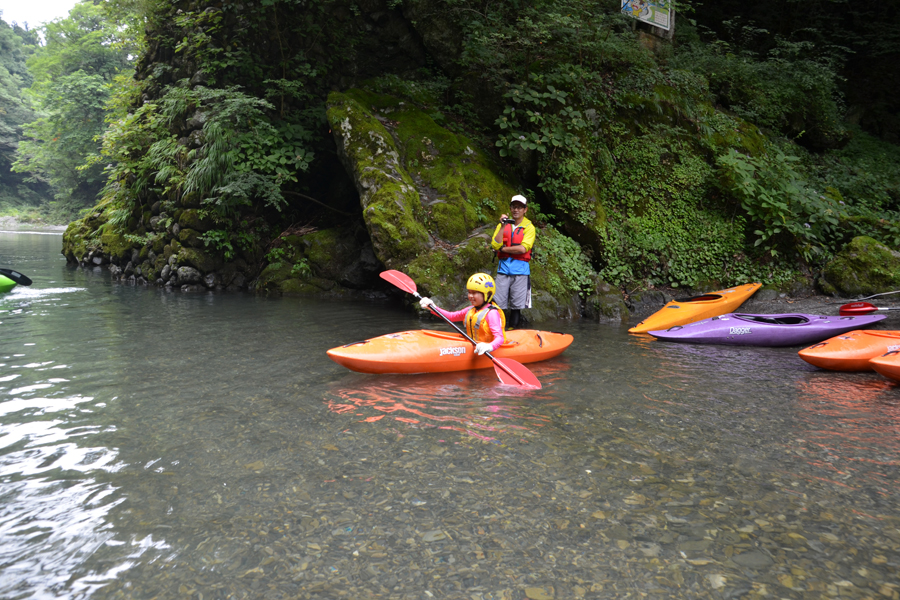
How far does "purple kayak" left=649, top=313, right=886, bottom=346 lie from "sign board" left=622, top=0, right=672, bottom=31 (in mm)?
7041

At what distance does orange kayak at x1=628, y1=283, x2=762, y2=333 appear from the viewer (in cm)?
682

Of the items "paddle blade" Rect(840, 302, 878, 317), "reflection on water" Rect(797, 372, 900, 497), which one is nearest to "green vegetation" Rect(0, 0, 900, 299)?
"paddle blade" Rect(840, 302, 878, 317)

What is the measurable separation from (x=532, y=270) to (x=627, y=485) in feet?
17.6

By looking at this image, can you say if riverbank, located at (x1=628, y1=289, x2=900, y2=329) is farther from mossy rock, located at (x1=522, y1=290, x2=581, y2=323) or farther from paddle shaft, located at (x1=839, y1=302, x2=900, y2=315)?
mossy rock, located at (x1=522, y1=290, x2=581, y2=323)

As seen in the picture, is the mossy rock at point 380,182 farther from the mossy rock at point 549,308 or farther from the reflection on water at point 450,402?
the reflection on water at point 450,402

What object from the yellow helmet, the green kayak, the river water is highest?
the yellow helmet

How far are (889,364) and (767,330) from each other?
6.09 feet

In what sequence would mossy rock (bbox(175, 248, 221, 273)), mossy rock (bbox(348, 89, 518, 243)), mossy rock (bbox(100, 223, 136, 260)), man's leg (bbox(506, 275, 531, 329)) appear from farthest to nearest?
mossy rock (bbox(100, 223, 136, 260)), mossy rock (bbox(175, 248, 221, 273)), mossy rock (bbox(348, 89, 518, 243)), man's leg (bbox(506, 275, 531, 329))

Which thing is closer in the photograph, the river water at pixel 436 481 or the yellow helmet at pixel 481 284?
the river water at pixel 436 481

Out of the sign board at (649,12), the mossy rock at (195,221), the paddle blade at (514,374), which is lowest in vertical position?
the paddle blade at (514,374)

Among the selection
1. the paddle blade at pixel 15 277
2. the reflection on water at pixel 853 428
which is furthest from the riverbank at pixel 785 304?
the paddle blade at pixel 15 277

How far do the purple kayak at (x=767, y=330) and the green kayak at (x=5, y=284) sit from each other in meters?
10.0

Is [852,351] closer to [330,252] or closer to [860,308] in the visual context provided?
[860,308]

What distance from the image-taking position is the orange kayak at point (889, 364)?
4203 millimetres
